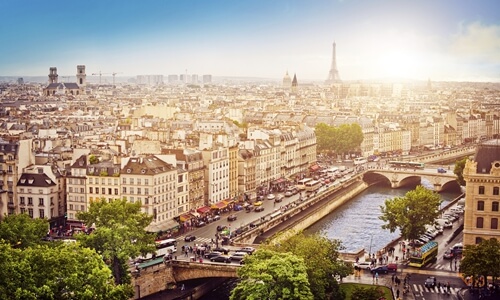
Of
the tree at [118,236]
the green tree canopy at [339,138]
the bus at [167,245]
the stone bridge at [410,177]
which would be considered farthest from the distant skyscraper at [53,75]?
the tree at [118,236]

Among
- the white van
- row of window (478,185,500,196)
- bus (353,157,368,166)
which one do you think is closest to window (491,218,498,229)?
row of window (478,185,500,196)

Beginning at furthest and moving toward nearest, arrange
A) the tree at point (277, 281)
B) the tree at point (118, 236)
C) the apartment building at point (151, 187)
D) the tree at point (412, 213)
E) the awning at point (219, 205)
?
the awning at point (219, 205)
the apartment building at point (151, 187)
the tree at point (412, 213)
the tree at point (118, 236)
the tree at point (277, 281)

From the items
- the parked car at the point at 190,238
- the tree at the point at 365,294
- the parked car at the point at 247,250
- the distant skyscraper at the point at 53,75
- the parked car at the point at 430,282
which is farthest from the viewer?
the distant skyscraper at the point at 53,75

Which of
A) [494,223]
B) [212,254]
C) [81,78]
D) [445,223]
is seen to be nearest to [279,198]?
[445,223]

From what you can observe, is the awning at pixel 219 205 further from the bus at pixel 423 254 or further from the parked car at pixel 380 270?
the parked car at pixel 380 270

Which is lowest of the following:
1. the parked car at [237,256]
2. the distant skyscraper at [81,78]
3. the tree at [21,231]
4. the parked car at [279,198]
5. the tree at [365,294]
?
the parked car at [279,198]

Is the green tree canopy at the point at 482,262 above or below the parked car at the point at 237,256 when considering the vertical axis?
above

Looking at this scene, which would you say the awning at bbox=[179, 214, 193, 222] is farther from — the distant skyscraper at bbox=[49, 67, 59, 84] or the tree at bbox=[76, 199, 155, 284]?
the distant skyscraper at bbox=[49, 67, 59, 84]
